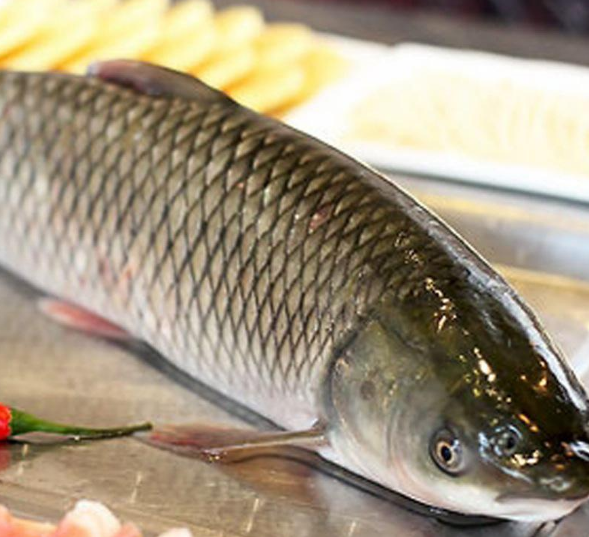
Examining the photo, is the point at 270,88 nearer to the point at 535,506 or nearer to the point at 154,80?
the point at 154,80

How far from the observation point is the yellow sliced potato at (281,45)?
102 inches

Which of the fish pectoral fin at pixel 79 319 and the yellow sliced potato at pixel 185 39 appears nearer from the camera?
the fish pectoral fin at pixel 79 319

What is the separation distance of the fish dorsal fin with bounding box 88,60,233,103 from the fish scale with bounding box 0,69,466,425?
2cm

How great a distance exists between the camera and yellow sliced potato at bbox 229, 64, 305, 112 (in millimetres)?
2426

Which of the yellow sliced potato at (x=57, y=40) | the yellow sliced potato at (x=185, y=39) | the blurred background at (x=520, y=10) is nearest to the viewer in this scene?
the yellow sliced potato at (x=57, y=40)

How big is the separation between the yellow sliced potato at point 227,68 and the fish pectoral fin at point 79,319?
61 centimetres

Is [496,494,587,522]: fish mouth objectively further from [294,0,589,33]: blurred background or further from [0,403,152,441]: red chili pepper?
[294,0,589,33]: blurred background

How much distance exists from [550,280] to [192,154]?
1.90ft

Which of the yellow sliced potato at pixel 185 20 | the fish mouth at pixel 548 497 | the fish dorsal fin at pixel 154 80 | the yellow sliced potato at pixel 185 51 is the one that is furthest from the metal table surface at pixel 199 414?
the yellow sliced potato at pixel 185 20

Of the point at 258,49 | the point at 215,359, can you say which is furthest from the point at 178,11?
the point at 215,359

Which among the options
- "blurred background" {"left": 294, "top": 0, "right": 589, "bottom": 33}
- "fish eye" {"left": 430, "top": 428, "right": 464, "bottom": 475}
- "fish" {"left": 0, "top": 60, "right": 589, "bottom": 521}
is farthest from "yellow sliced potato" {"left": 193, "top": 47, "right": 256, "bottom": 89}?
"blurred background" {"left": 294, "top": 0, "right": 589, "bottom": 33}

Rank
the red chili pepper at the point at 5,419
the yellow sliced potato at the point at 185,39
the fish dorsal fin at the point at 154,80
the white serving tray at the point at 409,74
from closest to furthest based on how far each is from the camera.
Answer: the red chili pepper at the point at 5,419 → the fish dorsal fin at the point at 154,80 → the white serving tray at the point at 409,74 → the yellow sliced potato at the point at 185,39

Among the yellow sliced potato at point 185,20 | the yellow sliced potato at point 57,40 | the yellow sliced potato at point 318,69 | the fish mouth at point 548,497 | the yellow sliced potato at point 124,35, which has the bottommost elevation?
the yellow sliced potato at point 318,69

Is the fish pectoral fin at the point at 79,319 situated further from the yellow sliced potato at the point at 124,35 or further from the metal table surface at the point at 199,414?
the yellow sliced potato at the point at 124,35
